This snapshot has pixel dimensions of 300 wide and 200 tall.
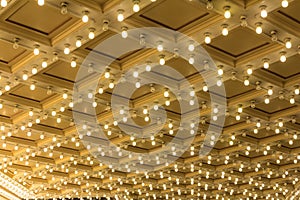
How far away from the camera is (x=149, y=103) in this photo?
11.9 metres

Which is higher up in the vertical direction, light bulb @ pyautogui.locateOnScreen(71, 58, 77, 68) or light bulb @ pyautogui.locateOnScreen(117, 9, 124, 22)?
light bulb @ pyautogui.locateOnScreen(71, 58, 77, 68)

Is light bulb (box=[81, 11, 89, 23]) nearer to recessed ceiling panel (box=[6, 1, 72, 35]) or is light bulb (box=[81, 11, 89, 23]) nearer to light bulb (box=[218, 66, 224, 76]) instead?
recessed ceiling panel (box=[6, 1, 72, 35])

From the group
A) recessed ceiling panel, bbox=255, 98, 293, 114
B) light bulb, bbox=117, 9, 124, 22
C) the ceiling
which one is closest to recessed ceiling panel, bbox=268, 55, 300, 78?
the ceiling

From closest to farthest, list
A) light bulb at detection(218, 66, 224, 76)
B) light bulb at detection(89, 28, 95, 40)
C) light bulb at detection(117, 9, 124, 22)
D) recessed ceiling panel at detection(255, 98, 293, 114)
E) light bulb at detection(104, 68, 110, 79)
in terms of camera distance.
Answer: light bulb at detection(117, 9, 124, 22) → light bulb at detection(89, 28, 95, 40) → light bulb at detection(218, 66, 224, 76) → light bulb at detection(104, 68, 110, 79) → recessed ceiling panel at detection(255, 98, 293, 114)

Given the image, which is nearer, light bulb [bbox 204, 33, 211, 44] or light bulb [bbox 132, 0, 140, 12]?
light bulb [bbox 132, 0, 140, 12]

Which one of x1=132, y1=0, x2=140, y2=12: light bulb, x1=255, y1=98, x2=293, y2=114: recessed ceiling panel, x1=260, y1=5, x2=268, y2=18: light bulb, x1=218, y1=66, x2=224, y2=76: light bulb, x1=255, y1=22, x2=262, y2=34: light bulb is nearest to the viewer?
x1=132, y1=0, x2=140, y2=12: light bulb

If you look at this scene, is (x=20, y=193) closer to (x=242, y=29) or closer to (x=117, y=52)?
(x=117, y=52)

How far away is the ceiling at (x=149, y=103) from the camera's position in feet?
27.6

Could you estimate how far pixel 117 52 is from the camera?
31.7 ft

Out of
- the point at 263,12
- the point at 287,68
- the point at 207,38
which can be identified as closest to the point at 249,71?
the point at 287,68

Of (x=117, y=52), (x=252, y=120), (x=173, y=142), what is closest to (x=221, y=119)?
(x=252, y=120)

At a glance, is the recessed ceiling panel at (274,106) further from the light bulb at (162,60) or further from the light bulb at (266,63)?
the light bulb at (162,60)

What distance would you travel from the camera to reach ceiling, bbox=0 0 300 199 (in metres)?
8.42

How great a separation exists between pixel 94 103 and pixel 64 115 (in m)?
1.64
